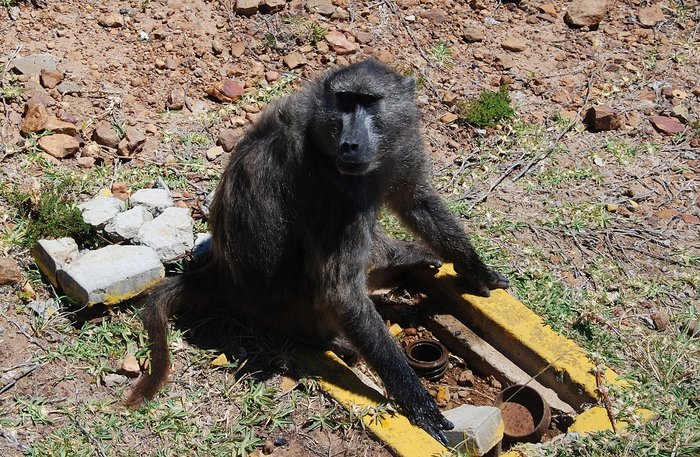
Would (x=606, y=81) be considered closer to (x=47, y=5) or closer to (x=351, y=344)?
(x=351, y=344)

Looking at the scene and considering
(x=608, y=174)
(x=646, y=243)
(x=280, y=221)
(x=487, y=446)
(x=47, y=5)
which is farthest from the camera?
(x=47, y=5)

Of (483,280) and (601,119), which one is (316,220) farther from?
(601,119)

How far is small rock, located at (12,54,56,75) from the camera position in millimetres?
7055

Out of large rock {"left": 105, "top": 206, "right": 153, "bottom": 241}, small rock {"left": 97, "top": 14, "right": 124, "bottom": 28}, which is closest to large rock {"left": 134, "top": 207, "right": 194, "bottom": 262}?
large rock {"left": 105, "top": 206, "right": 153, "bottom": 241}

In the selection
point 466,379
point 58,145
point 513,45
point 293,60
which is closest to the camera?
point 466,379

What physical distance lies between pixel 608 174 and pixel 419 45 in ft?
6.96

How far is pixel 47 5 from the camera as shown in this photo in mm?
7582

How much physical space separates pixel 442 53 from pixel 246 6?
1.80 m

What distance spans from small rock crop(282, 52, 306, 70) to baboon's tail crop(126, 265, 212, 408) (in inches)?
101

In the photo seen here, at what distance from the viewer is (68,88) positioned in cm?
701

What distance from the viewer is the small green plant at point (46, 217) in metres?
5.87

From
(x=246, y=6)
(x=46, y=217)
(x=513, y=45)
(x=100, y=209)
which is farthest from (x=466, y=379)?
(x=246, y=6)

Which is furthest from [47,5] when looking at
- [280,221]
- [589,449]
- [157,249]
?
[589,449]

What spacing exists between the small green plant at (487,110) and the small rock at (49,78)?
329 cm
